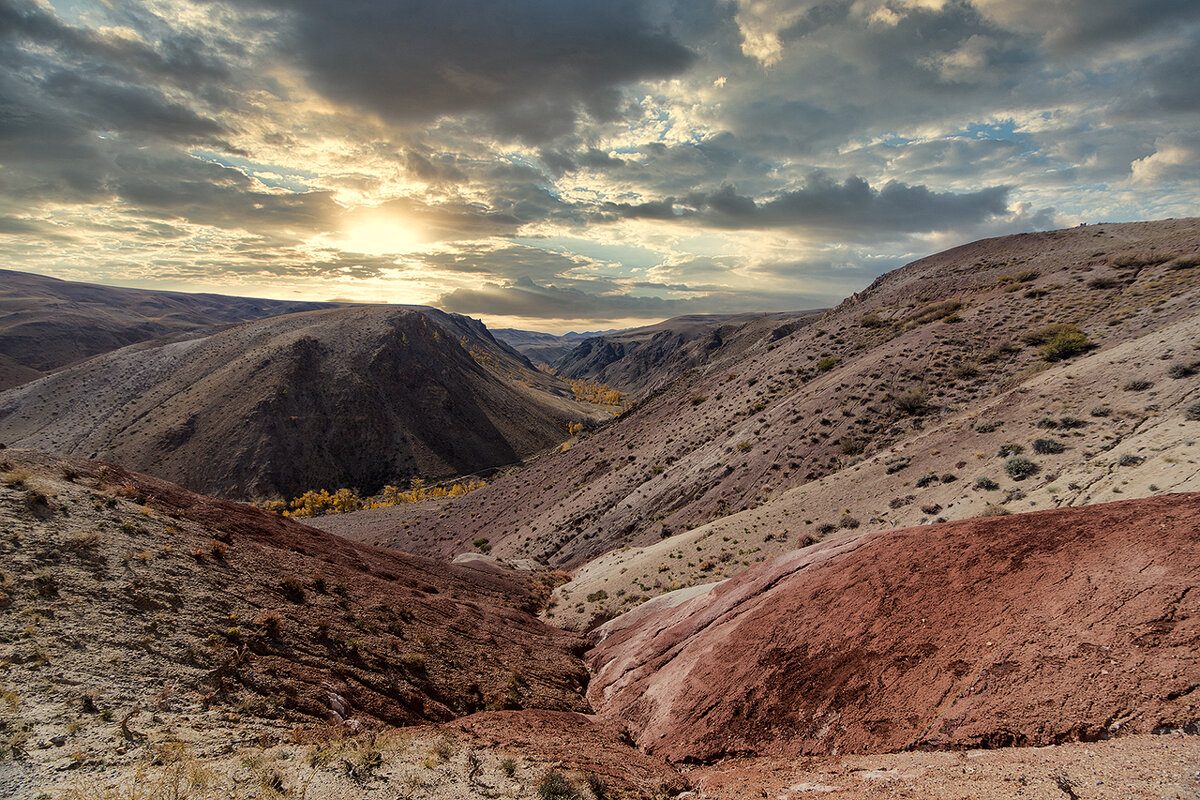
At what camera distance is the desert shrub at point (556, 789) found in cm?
795

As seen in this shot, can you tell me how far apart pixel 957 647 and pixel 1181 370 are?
19.1m

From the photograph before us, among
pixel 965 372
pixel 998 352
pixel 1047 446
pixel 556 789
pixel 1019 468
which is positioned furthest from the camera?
pixel 998 352

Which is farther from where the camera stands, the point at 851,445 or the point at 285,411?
the point at 285,411

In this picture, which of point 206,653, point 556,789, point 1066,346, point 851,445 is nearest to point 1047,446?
point 851,445

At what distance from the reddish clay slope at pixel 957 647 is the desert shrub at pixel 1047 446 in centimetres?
921

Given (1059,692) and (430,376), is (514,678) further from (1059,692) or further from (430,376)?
(430,376)

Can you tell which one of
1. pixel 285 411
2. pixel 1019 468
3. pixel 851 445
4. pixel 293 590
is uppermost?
pixel 1019 468

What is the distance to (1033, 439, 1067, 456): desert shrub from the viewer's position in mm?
18109

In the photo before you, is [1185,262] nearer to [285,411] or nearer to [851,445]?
[851,445]

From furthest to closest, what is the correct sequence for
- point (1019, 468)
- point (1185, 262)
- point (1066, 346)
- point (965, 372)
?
point (1185, 262) → point (965, 372) → point (1066, 346) → point (1019, 468)

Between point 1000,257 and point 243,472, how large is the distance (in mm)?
135736

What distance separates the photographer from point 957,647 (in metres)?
9.13

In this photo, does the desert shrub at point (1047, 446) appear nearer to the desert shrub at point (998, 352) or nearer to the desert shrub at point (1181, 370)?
the desert shrub at point (1181, 370)

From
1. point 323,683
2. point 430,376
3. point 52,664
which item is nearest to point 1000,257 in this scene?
point 323,683
